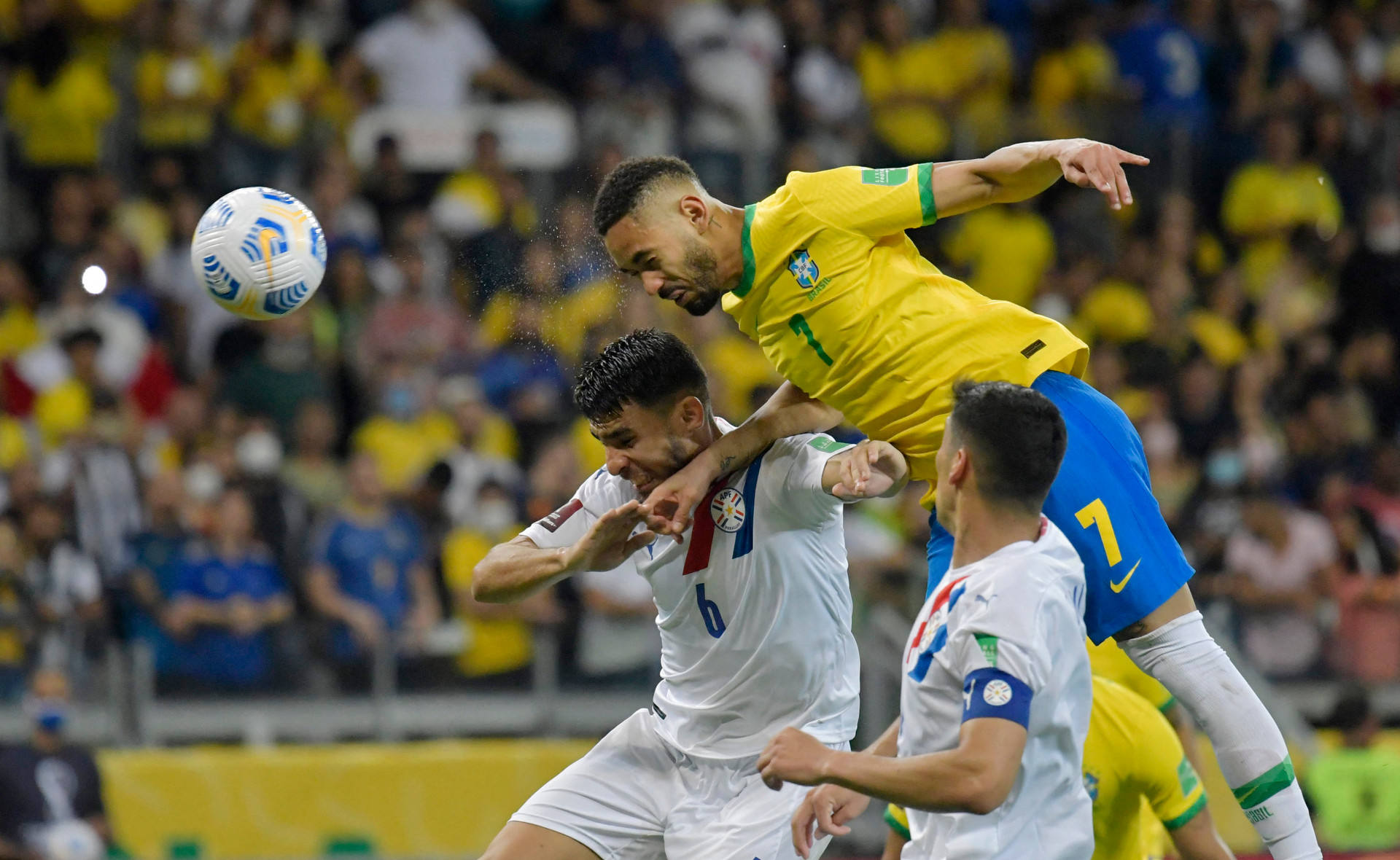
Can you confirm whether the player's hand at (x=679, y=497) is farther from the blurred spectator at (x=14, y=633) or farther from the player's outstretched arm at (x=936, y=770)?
the blurred spectator at (x=14, y=633)

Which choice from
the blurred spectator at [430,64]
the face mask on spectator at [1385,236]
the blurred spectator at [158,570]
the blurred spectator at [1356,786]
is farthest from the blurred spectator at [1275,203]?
the blurred spectator at [158,570]

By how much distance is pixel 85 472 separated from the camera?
10.6 meters

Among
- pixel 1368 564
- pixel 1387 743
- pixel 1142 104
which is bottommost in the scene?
pixel 1387 743

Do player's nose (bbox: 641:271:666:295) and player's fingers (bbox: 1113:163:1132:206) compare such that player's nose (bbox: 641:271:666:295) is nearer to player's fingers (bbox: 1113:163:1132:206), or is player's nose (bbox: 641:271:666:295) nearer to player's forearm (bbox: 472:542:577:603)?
player's forearm (bbox: 472:542:577:603)

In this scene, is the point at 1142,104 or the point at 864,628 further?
the point at 1142,104

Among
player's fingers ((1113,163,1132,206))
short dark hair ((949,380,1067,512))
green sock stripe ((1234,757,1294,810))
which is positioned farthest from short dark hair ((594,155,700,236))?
green sock stripe ((1234,757,1294,810))

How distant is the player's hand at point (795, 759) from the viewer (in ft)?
12.6

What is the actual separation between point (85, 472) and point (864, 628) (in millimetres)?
4726

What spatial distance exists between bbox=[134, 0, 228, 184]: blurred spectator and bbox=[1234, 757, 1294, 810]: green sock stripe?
968 centimetres

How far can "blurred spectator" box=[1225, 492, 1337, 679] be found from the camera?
391 inches

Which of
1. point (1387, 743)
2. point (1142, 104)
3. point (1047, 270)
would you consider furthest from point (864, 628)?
point (1142, 104)

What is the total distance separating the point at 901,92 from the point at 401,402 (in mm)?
4719

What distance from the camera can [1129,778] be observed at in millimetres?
5883

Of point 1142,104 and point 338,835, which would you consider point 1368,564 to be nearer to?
point 1142,104
